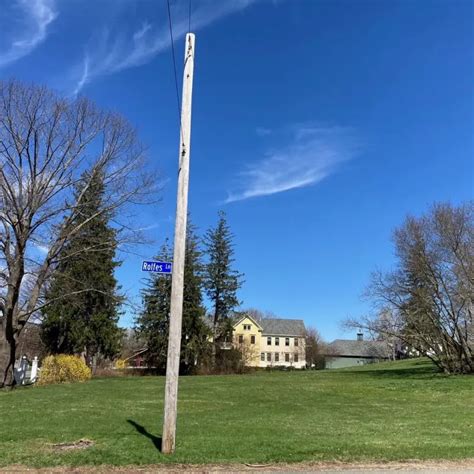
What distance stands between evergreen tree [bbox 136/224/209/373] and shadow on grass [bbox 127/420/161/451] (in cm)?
3540

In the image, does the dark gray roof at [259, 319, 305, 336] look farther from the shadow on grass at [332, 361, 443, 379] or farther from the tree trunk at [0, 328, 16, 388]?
the tree trunk at [0, 328, 16, 388]

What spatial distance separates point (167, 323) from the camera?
4800 centimetres

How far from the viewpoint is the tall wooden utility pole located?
28.1 feet

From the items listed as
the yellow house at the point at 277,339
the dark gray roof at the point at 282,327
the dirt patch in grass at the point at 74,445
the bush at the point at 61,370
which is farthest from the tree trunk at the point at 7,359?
the dark gray roof at the point at 282,327

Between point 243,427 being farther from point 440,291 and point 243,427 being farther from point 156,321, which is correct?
point 156,321

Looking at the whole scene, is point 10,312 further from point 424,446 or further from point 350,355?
point 350,355

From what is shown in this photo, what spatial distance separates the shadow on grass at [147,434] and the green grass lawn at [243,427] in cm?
2

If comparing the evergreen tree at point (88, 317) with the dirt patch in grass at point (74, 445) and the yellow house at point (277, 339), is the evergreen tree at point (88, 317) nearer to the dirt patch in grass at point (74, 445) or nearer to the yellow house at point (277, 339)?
the dirt patch in grass at point (74, 445)

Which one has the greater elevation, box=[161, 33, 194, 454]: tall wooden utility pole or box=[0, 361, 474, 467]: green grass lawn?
box=[161, 33, 194, 454]: tall wooden utility pole

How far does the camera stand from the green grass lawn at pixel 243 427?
27.9ft

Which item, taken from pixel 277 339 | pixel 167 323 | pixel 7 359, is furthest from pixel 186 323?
pixel 277 339

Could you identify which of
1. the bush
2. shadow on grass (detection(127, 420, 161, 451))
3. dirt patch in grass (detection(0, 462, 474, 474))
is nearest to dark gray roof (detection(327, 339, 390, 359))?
the bush

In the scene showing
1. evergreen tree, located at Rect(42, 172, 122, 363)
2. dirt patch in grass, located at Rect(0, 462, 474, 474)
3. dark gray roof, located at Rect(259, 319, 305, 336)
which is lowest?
dirt patch in grass, located at Rect(0, 462, 474, 474)

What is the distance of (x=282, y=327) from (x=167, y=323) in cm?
5464
